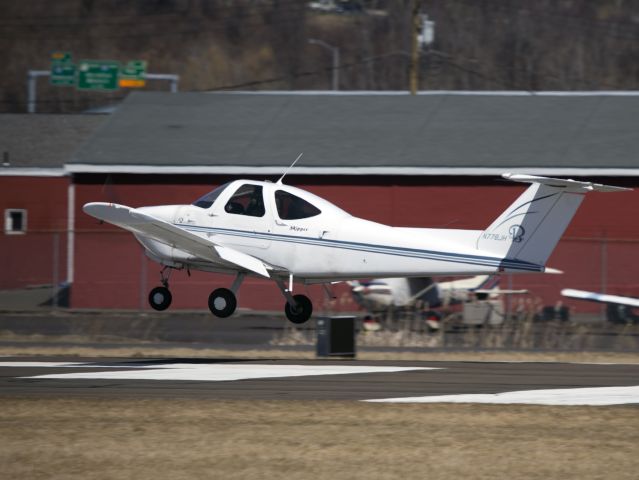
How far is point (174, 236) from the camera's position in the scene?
2311cm

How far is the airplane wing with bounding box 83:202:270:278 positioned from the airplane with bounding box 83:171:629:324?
0.02m

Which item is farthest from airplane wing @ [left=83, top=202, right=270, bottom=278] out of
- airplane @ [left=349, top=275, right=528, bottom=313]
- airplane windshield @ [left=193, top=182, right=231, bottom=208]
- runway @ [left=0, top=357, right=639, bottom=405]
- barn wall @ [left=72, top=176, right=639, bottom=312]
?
barn wall @ [left=72, top=176, right=639, bottom=312]

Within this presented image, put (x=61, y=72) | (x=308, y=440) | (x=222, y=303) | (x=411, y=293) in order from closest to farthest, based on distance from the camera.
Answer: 1. (x=308, y=440)
2. (x=222, y=303)
3. (x=411, y=293)
4. (x=61, y=72)

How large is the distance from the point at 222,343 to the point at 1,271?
29.3ft

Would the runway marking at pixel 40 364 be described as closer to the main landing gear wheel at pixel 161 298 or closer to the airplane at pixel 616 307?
Result: the main landing gear wheel at pixel 161 298

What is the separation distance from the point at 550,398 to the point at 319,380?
4.06 m

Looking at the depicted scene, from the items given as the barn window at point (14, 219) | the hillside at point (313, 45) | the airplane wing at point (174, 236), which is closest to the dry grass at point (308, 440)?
the airplane wing at point (174, 236)

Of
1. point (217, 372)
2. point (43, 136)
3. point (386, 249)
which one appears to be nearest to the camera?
A: point (217, 372)

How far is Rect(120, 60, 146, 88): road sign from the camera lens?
63781 mm

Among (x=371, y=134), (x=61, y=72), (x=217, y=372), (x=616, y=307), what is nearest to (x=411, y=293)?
(x=616, y=307)

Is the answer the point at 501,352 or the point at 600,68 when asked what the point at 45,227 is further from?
the point at 600,68

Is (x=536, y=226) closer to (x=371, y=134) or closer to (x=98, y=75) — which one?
(x=371, y=134)

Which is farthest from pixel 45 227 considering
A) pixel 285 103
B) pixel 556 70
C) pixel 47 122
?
pixel 556 70

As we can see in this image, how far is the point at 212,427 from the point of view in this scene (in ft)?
48.6
